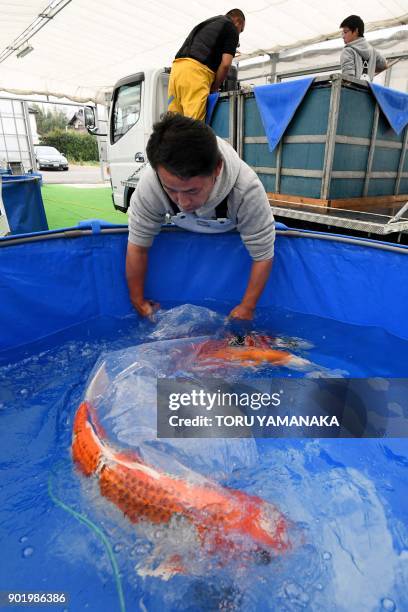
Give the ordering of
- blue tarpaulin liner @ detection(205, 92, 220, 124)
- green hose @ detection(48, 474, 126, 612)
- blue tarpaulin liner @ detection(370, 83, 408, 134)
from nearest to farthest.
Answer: green hose @ detection(48, 474, 126, 612), blue tarpaulin liner @ detection(370, 83, 408, 134), blue tarpaulin liner @ detection(205, 92, 220, 124)

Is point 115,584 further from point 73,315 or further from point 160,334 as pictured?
point 73,315

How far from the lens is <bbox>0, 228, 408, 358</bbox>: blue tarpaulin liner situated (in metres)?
2.16

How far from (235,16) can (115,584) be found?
14.4 feet

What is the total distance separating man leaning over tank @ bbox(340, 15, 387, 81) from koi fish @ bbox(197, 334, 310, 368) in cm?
297

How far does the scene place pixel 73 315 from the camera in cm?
238

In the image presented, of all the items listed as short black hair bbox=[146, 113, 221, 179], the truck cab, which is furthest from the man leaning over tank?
short black hair bbox=[146, 113, 221, 179]

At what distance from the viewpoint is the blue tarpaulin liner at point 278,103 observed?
117 inches

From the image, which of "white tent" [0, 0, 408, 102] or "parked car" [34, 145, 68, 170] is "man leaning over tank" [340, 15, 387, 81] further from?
"parked car" [34, 145, 68, 170]

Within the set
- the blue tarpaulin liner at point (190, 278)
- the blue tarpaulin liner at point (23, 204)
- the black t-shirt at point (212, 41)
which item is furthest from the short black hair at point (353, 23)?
the blue tarpaulin liner at point (23, 204)

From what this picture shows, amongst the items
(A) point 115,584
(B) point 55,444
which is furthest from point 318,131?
(A) point 115,584

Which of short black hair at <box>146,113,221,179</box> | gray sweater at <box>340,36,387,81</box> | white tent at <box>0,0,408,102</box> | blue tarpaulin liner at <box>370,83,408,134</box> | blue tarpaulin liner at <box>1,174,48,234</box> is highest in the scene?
white tent at <box>0,0,408,102</box>

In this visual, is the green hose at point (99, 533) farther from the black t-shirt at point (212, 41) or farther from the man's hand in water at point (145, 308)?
the black t-shirt at point (212, 41)

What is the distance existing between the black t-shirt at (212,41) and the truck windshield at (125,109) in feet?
4.60

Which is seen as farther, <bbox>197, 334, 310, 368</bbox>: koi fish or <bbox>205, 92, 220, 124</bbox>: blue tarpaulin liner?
<bbox>205, 92, 220, 124</bbox>: blue tarpaulin liner
